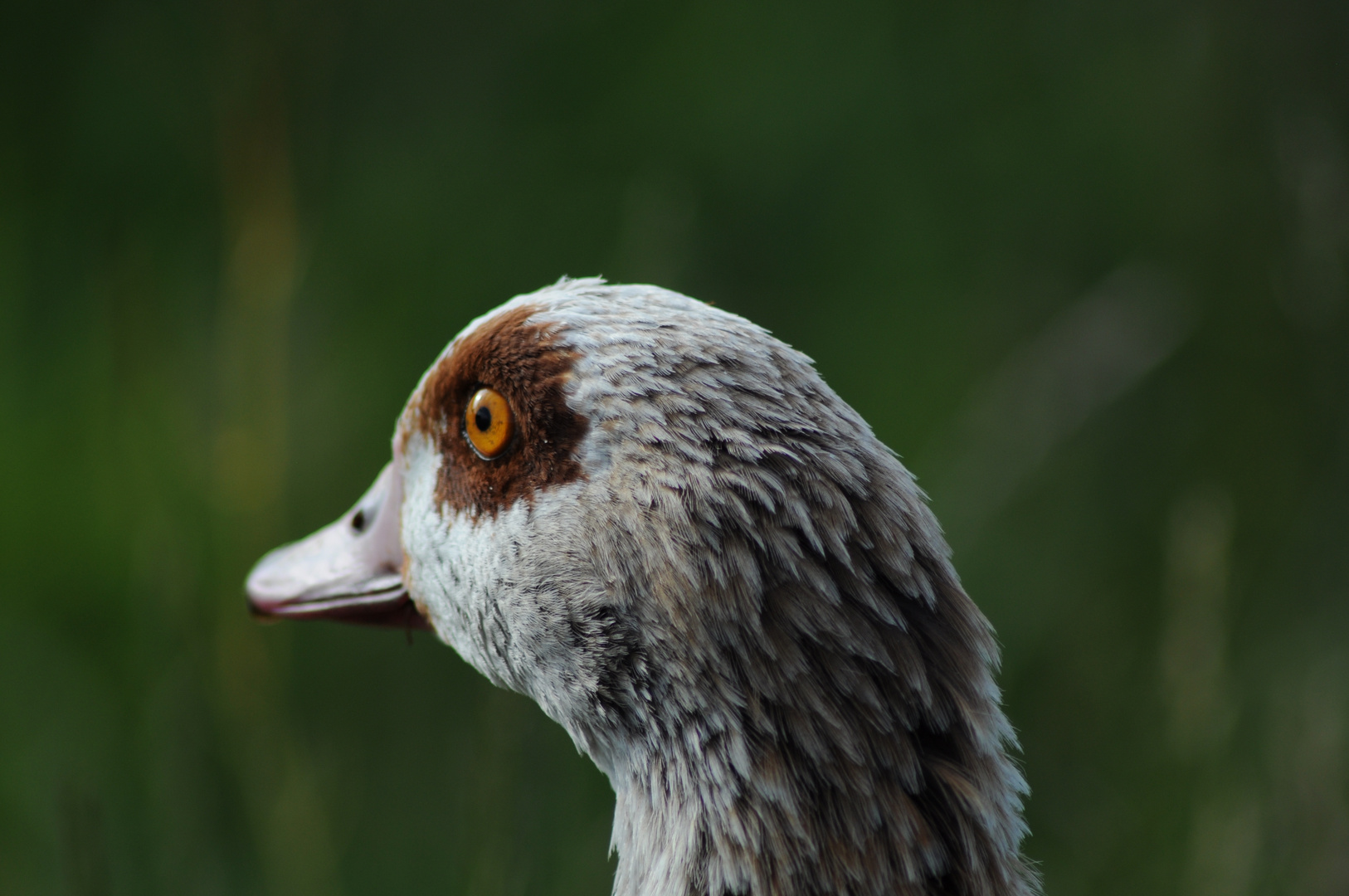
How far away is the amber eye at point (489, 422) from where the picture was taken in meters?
1.40

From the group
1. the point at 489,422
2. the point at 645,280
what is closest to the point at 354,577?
the point at 489,422

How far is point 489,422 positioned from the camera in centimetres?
142

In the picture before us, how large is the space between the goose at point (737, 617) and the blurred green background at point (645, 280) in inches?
17.4

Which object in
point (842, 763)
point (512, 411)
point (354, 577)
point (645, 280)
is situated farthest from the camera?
point (645, 280)

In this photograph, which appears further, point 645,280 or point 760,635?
point 645,280

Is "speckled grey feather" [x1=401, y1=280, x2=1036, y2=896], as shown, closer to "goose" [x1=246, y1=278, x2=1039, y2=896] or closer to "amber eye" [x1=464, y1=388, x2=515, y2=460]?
"goose" [x1=246, y1=278, x2=1039, y2=896]

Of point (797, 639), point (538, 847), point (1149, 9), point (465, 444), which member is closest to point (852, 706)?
point (797, 639)

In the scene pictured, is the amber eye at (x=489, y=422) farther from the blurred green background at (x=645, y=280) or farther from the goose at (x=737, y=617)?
the blurred green background at (x=645, y=280)

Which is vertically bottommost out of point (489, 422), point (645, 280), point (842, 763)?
point (842, 763)

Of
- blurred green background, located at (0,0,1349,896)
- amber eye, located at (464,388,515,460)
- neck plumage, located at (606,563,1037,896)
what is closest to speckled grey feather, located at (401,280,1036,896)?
neck plumage, located at (606,563,1037,896)

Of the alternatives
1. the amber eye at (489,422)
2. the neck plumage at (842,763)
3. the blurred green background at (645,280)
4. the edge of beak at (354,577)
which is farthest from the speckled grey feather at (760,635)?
the blurred green background at (645,280)

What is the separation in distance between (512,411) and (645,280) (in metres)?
0.63

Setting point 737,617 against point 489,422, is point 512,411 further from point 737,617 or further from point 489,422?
point 737,617

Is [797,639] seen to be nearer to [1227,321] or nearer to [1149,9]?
[1227,321]
